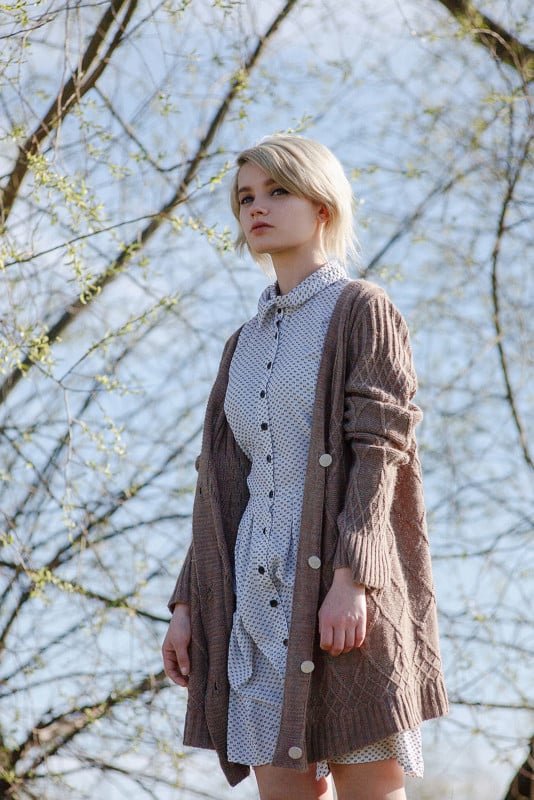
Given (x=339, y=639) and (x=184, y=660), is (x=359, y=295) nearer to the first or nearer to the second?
(x=339, y=639)

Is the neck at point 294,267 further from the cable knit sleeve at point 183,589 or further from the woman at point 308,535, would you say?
the cable knit sleeve at point 183,589

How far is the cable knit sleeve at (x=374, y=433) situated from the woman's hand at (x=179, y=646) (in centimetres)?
42

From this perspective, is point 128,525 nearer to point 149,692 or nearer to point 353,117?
point 149,692

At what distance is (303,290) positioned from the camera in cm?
227

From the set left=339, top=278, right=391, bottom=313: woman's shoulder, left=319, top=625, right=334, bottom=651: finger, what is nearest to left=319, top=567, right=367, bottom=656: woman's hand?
left=319, top=625, right=334, bottom=651: finger

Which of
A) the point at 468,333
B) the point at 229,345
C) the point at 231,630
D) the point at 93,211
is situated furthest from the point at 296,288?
the point at 468,333

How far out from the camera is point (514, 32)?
15.5 feet

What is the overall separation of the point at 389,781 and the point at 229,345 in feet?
3.12

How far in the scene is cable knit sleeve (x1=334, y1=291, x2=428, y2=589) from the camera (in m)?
1.97

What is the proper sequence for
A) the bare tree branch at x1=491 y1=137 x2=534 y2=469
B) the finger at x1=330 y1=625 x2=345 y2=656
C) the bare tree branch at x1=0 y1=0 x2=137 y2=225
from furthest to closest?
1. the bare tree branch at x1=491 y1=137 x2=534 y2=469
2. the bare tree branch at x1=0 y1=0 x2=137 y2=225
3. the finger at x1=330 y1=625 x2=345 y2=656

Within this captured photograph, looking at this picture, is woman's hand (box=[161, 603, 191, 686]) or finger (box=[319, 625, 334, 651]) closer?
finger (box=[319, 625, 334, 651])

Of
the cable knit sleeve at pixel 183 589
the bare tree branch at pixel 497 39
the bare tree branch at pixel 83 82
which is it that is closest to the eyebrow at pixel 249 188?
the cable knit sleeve at pixel 183 589

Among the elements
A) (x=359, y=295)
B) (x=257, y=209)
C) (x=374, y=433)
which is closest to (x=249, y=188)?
(x=257, y=209)

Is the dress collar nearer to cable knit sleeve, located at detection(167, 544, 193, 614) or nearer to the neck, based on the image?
the neck
